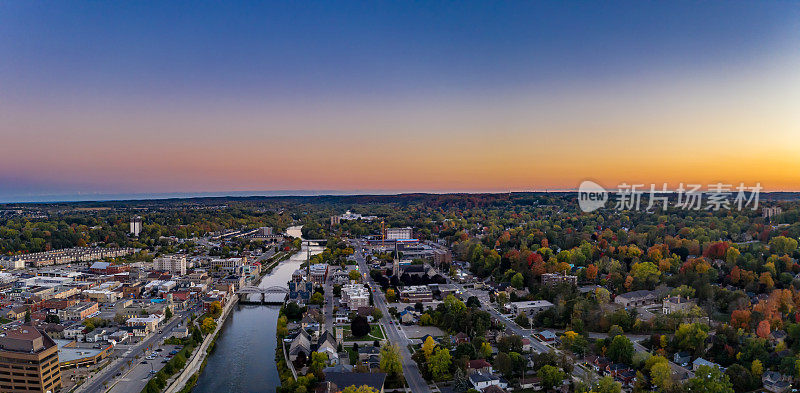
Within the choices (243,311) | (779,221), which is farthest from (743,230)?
(243,311)

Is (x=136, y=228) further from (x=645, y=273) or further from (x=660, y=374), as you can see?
(x=660, y=374)

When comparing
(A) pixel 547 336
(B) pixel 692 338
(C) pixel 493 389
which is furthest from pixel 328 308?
(B) pixel 692 338

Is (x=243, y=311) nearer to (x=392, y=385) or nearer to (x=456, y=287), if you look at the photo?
(x=456, y=287)

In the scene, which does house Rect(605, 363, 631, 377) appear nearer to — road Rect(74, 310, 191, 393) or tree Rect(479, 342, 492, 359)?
tree Rect(479, 342, 492, 359)

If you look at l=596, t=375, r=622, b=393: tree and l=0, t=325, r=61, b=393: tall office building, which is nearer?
l=596, t=375, r=622, b=393: tree

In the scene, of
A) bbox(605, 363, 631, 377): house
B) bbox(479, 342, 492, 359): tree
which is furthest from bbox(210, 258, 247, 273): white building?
bbox(605, 363, 631, 377): house

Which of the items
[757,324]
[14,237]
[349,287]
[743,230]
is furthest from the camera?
[14,237]
